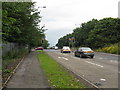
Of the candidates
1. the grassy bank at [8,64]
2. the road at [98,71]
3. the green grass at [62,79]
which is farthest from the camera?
the grassy bank at [8,64]

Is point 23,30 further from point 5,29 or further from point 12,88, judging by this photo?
point 12,88

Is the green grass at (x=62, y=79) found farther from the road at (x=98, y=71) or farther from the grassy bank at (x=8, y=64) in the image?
the grassy bank at (x=8, y=64)

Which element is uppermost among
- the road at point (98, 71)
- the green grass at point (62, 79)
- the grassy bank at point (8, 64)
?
the grassy bank at point (8, 64)

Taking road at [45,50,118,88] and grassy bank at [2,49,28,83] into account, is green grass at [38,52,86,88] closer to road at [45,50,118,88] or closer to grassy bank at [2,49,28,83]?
road at [45,50,118,88]

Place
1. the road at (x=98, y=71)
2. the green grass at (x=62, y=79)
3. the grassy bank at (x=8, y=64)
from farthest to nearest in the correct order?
1. the grassy bank at (x=8, y=64)
2. the road at (x=98, y=71)
3. the green grass at (x=62, y=79)

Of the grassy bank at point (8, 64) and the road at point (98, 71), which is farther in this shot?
the grassy bank at point (8, 64)

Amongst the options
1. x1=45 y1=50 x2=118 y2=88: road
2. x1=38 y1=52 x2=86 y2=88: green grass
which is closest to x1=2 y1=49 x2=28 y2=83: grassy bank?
x1=38 y1=52 x2=86 y2=88: green grass

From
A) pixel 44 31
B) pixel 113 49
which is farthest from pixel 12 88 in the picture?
pixel 113 49

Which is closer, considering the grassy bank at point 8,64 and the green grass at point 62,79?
the green grass at point 62,79

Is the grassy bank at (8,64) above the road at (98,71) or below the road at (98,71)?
above

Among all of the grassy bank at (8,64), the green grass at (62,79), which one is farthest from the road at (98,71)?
the grassy bank at (8,64)

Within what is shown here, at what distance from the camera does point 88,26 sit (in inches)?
3056

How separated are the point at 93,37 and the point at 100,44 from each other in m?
3.70

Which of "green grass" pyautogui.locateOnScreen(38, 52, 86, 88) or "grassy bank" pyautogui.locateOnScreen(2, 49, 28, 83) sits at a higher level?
"grassy bank" pyautogui.locateOnScreen(2, 49, 28, 83)
